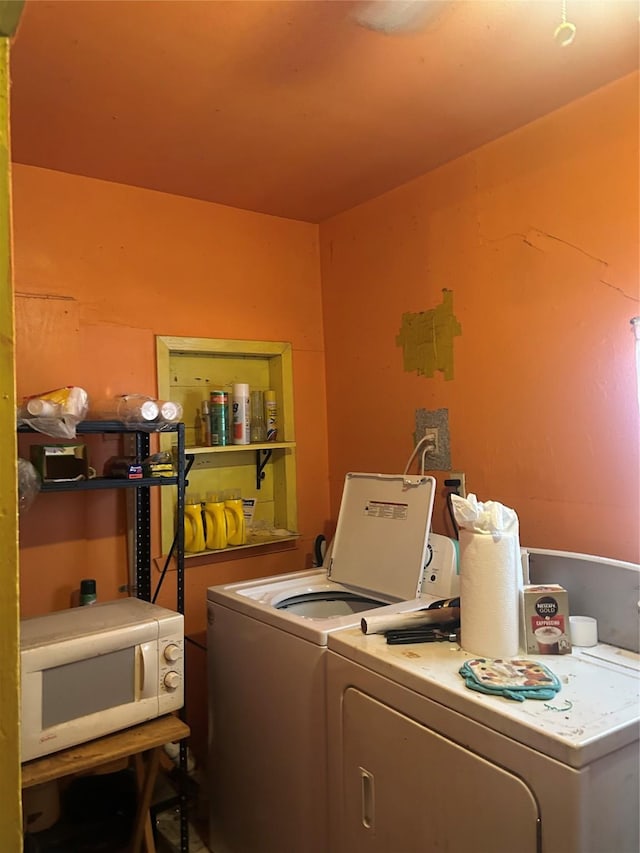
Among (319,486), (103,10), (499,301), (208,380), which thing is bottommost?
(319,486)

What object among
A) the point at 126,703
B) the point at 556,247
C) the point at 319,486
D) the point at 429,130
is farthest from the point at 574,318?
the point at 126,703

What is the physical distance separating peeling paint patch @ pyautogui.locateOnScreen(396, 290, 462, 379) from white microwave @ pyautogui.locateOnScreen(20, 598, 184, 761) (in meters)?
1.23

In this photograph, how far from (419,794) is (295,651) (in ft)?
1.59

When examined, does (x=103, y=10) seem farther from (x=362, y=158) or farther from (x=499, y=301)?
(x=499, y=301)

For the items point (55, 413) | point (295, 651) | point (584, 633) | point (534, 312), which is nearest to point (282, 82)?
point (534, 312)

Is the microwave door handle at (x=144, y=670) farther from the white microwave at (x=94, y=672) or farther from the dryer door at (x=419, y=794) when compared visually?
the dryer door at (x=419, y=794)

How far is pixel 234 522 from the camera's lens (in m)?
2.49

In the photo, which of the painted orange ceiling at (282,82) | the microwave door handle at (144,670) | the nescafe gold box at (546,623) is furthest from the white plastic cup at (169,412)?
the nescafe gold box at (546,623)

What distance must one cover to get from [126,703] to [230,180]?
1793 millimetres

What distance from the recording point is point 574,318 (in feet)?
5.94

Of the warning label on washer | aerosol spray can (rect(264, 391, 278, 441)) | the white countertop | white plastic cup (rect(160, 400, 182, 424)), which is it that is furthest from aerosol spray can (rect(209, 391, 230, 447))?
the white countertop

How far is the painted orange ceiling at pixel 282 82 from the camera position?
4.53 feet

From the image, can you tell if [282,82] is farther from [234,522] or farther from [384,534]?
→ [234,522]

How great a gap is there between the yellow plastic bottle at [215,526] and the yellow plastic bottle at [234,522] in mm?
23
